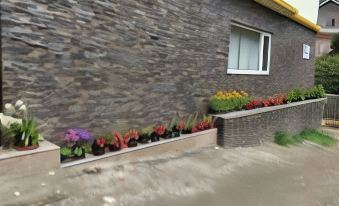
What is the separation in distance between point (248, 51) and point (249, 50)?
0.18ft

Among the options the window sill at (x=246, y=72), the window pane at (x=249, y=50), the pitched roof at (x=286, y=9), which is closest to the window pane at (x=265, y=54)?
the window sill at (x=246, y=72)

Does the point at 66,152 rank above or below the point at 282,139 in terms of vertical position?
above

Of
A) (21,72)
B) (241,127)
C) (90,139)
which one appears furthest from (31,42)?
(241,127)

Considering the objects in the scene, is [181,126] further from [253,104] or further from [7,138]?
[7,138]

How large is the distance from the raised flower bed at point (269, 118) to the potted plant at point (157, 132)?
165 centimetres

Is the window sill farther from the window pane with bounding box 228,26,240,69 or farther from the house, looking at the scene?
the house

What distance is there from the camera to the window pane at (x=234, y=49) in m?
9.60

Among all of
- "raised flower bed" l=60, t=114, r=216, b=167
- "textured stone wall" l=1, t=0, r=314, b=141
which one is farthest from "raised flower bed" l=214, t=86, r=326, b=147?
"textured stone wall" l=1, t=0, r=314, b=141

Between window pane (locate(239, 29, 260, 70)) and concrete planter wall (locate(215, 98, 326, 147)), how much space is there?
1.36 meters

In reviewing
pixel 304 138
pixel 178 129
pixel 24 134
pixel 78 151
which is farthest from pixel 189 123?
Result: pixel 304 138

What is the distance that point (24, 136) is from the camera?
4.30m

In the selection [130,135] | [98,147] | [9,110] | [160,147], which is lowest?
[160,147]

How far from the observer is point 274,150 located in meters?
8.72

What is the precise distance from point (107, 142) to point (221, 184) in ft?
5.48
